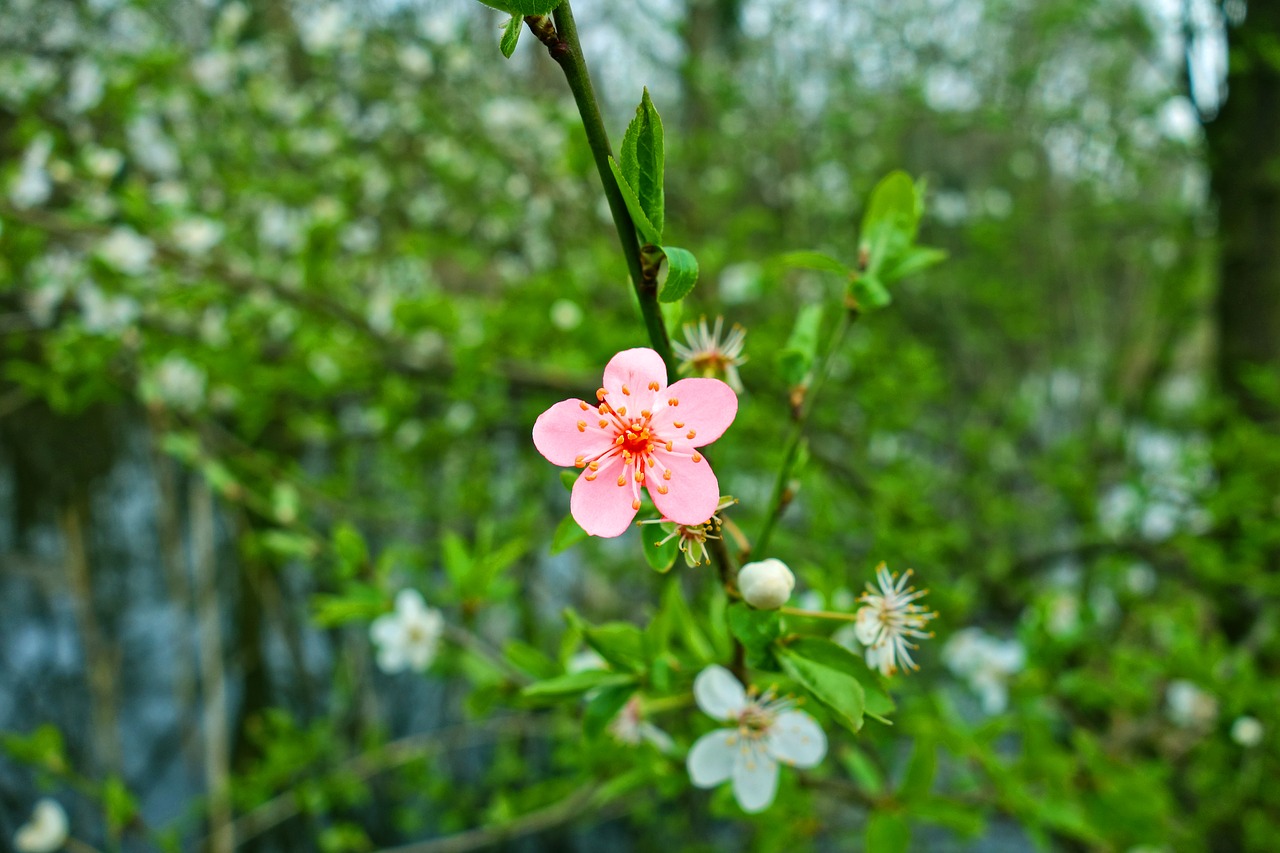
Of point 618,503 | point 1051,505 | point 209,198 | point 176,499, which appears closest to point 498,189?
point 209,198

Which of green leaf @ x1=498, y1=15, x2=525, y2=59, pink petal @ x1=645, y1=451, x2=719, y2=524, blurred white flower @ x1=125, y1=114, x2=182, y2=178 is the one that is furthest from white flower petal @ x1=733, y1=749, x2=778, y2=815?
blurred white flower @ x1=125, y1=114, x2=182, y2=178

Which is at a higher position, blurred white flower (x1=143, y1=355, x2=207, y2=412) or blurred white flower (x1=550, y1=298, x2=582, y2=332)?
blurred white flower (x1=550, y1=298, x2=582, y2=332)

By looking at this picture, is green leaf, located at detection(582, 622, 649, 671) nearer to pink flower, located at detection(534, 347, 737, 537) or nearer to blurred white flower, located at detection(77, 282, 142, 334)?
pink flower, located at detection(534, 347, 737, 537)

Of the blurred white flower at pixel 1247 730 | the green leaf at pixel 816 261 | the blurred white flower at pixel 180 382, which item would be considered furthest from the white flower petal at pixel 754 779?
the blurred white flower at pixel 180 382

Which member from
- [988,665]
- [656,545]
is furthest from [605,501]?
[988,665]

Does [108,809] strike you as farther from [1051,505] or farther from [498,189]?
[1051,505]

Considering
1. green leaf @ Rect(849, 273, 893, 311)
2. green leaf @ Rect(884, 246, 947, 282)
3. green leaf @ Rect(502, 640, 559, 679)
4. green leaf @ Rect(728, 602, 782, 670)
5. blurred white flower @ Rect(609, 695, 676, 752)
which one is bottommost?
blurred white flower @ Rect(609, 695, 676, 752)

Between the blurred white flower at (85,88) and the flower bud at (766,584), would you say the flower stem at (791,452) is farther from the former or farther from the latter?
the blurred white flower at (85,88)
